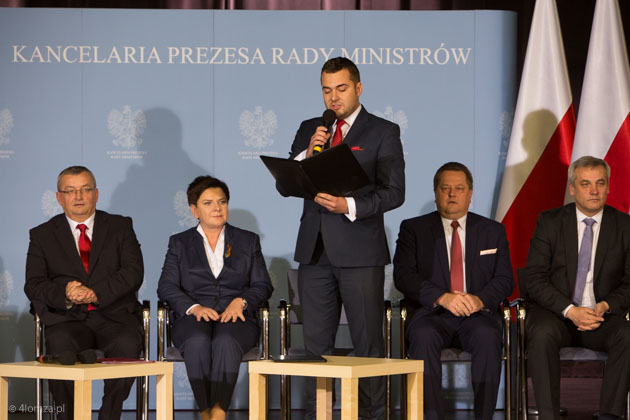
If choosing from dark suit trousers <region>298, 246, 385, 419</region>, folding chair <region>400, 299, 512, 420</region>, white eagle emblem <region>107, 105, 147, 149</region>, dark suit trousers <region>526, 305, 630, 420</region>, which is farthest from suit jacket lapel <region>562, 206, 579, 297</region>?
white eagle emblem <region>107, 105, 147, 149</region>

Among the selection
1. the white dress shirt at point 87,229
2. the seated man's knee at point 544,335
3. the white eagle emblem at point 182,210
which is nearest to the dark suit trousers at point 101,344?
the white dress shirt at point 87,229

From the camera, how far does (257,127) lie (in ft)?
17.9

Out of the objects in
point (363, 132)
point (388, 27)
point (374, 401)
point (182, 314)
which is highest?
point (388, 27)

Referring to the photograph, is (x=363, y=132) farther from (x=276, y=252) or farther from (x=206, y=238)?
(x=276, y=252)

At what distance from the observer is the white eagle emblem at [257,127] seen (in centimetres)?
546

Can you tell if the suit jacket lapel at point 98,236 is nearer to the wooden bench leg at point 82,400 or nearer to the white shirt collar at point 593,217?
the wooden bench leg at point 82,400

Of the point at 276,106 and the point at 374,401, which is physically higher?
the point at 276,106

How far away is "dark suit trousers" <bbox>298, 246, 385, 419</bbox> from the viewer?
404 cm

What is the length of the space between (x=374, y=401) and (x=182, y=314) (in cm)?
108

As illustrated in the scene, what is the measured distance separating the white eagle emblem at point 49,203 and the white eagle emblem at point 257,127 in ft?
3.96

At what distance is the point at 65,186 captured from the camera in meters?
4.55

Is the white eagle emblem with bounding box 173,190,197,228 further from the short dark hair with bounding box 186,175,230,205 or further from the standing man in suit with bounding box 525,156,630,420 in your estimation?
the standing man in suit with bounding box 525,156,630,420

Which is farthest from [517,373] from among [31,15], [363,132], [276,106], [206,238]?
[31,15]

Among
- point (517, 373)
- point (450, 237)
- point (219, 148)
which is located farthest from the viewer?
point (219, 148)
